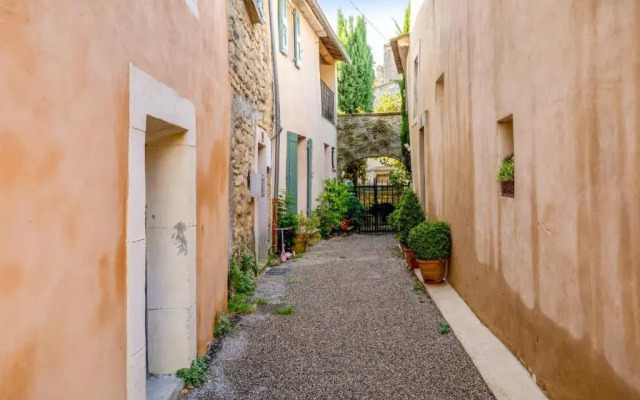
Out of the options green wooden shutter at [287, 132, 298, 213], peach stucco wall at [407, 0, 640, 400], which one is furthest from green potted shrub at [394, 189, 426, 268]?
peach stucco wall at [407, 0, 640, 400]

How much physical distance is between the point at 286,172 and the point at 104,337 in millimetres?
8179

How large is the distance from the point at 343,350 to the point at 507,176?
6.48ft

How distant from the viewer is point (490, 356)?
13.4 ft

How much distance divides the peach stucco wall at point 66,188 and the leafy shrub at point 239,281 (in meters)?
3.28

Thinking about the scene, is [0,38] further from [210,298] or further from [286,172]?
[286,172]

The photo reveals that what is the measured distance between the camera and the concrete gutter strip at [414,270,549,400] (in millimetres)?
3412

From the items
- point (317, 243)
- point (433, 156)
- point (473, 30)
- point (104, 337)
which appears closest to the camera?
point (104, 337)

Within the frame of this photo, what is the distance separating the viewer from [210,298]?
4547 millimetres

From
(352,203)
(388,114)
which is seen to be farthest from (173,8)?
(388,114)

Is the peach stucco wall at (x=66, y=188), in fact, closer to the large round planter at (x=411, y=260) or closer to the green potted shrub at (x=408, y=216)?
the large round planter at (x=411, y=260)

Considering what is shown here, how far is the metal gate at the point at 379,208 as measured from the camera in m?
14.8

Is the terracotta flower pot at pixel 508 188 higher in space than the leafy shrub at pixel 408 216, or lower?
higher

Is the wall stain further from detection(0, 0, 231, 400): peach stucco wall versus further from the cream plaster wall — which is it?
the cream plaster wall

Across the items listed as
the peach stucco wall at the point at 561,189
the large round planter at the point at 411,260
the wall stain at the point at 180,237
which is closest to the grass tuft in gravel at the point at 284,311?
the peach stucco wall at the point at 561,189
